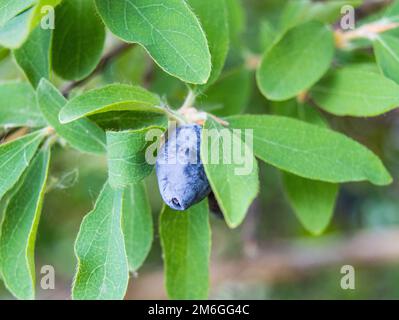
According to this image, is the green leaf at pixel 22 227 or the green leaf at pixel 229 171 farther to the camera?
the green leaf at pixel 22 227

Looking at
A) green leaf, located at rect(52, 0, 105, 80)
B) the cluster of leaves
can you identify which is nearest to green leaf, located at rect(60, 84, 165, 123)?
the cluster of leaves

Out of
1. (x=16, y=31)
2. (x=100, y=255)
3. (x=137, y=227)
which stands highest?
(x=16, y=31)

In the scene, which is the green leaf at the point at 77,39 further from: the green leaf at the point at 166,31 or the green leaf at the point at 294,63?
the green leaf at the point at 294,63

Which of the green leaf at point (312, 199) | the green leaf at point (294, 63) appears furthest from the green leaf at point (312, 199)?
the green leaf at point (294, 63)

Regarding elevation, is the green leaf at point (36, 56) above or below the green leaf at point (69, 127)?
above

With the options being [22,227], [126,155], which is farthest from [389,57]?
[22,227]

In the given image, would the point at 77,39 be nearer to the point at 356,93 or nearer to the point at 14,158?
the point at 14,158
